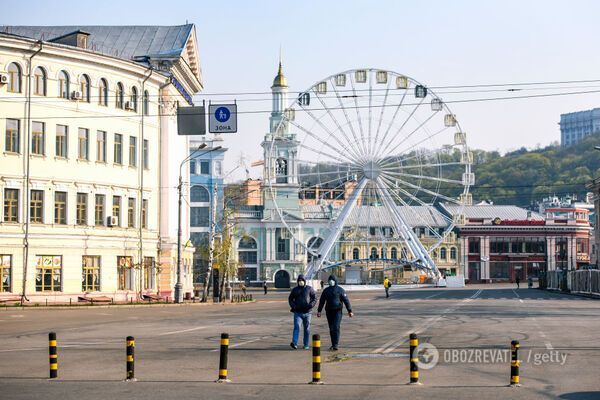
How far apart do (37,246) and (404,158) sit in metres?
40.0

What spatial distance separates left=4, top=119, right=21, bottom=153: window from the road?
21842 millimetres

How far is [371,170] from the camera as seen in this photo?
91.6 meters

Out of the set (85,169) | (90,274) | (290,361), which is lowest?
(290,361)

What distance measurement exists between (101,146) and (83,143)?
1.59 m

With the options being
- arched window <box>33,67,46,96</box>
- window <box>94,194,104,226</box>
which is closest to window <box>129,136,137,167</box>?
window <box>94,194,104,226</box>

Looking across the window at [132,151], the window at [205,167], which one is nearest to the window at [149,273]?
the window at [132,151]

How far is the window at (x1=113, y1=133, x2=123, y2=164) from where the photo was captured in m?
66.8

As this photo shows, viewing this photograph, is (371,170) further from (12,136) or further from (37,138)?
(12,136)

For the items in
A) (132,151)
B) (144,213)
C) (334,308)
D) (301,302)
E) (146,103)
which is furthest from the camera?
(144,213)

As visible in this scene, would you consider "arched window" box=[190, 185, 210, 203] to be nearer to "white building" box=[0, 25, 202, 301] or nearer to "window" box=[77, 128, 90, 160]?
"white building" box=[0, 25, 202, 301]

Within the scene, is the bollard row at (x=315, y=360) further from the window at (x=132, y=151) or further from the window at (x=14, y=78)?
the window at (x=132, y=151)

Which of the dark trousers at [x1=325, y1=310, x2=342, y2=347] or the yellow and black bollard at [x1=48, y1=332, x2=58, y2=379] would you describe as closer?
the yellow and black bollard at [x1=48, y1=332, x2=58, y2=379]

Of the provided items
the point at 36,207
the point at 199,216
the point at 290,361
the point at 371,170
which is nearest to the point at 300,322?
the point at 290,361

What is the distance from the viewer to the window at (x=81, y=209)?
6394 cm
